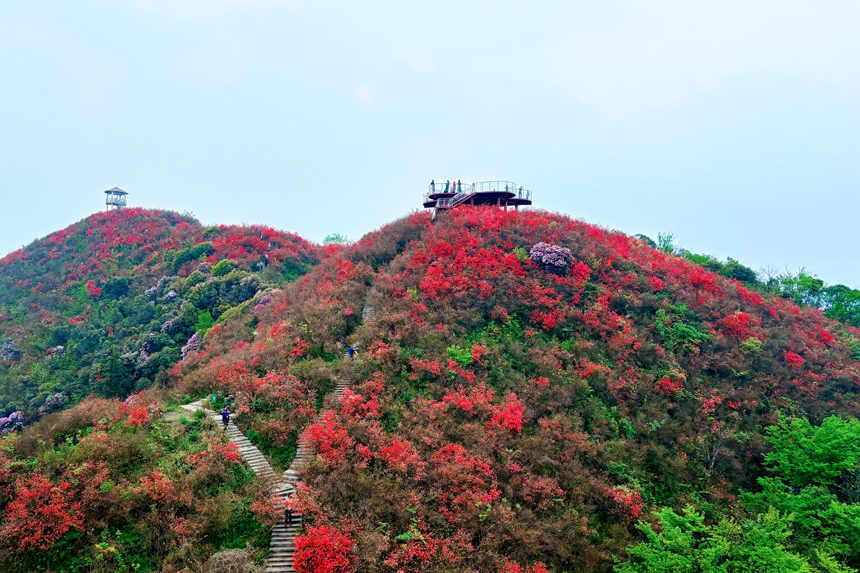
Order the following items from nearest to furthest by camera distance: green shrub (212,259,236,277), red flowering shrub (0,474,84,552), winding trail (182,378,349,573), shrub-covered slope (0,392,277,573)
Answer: red flowering shrub (0,474,84,552) → shrub-covered slope (0,392,277,573) → winding trail (182,378,349,573) → green shrub (212,259,236,277)

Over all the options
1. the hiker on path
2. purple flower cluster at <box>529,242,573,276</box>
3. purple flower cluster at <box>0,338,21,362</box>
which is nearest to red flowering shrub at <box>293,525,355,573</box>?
the hiker on path

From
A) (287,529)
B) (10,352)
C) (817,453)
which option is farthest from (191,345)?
(817,453)

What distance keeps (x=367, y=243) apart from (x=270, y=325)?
33.1 feet

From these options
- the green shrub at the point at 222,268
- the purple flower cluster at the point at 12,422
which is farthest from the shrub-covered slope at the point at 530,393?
the purple flower cluster at the point at 12,422

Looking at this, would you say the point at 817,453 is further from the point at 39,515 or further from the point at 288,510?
the point at 39,515

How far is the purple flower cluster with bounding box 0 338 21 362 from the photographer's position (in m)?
34.2

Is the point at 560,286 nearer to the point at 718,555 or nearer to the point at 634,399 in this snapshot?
the point at 634,399

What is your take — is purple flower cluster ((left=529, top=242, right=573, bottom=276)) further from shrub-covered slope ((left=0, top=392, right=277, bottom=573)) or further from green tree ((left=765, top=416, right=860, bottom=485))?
shrub-covered slope ((left=0, top=392, right=277, bottom=573))

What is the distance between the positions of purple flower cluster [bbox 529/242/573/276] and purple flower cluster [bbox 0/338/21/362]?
43822 mm

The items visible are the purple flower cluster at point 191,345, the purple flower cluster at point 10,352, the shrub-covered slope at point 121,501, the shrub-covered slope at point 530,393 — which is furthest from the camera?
the purple flower cluster at point 10,352

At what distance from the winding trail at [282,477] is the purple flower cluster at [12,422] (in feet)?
59.8

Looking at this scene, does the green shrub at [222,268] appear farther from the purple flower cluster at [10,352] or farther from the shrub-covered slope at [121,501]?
the shrub-covered slope at [121,501]

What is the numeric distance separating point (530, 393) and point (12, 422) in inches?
1383

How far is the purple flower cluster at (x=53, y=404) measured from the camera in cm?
2845
